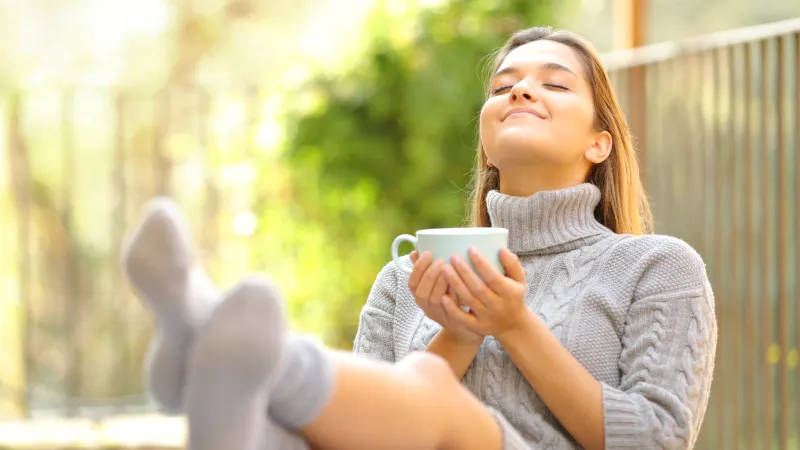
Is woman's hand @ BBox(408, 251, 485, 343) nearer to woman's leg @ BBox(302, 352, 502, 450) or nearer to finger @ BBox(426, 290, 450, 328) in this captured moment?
finger @ BBox(426, 290, 450, 328)

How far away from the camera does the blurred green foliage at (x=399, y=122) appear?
374 cm

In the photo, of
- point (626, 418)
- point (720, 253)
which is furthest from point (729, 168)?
point (626, 418)

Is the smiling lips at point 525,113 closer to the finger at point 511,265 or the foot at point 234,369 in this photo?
the finger at point 511,265

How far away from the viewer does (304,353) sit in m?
1.07

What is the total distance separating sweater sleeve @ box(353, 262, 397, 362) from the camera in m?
1.65

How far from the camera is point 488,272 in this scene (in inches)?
50.5

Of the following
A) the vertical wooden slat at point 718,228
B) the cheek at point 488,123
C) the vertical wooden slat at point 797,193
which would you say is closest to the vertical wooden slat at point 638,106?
the vertical wooden slat at point 718,228

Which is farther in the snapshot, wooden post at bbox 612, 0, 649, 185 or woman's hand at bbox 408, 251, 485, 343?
wooden post at bbox 612, 0, 649, 185

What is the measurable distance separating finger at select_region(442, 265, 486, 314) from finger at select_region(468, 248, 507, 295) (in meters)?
0.03

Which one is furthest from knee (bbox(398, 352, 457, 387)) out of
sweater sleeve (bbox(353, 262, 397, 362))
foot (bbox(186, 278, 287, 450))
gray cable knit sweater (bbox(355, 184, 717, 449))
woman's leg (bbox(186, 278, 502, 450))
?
sweater sleeve (bbox(353, 262, 397, 362))

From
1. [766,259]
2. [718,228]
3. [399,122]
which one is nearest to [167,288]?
[766,259]

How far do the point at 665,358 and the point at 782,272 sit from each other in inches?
47.6

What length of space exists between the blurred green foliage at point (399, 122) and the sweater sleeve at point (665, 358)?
2288 millimetres

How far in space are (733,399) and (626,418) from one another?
148cm
